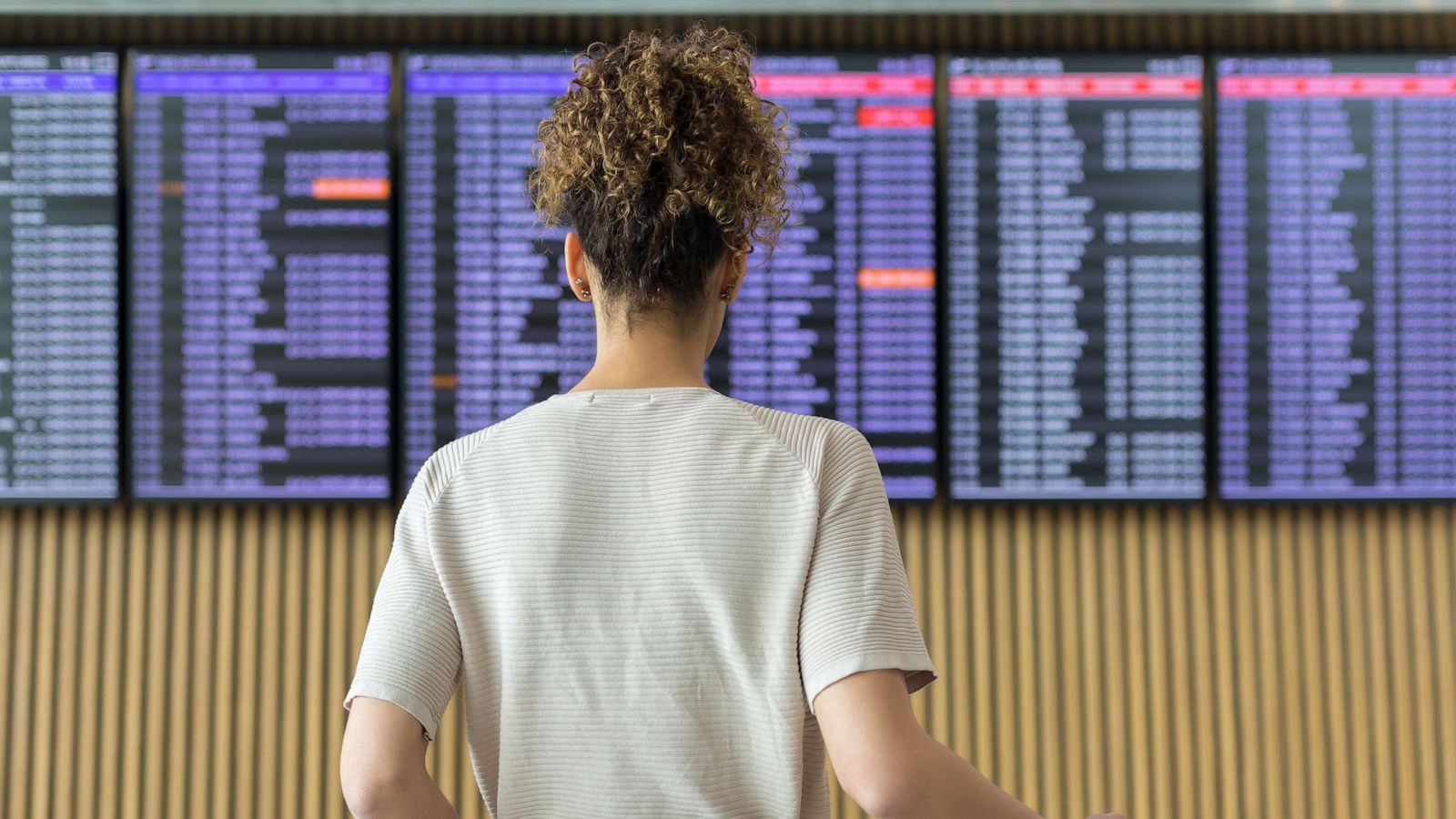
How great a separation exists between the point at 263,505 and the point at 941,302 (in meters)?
1.73

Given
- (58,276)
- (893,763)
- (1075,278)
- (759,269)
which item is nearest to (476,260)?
(759,269)

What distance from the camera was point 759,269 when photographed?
274 centimetres

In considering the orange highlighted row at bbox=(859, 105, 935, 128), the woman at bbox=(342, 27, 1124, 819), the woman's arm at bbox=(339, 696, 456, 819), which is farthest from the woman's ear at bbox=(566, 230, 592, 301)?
the orange highlighted row at bbox=(859, 105, 935, 128)

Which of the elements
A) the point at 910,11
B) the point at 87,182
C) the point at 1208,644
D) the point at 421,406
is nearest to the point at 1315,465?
the point at 1208,644

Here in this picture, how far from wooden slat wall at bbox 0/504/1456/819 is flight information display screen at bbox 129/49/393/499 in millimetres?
181

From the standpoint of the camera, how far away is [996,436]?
2711 millimetres

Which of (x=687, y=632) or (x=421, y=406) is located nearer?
(x=687, y=632)

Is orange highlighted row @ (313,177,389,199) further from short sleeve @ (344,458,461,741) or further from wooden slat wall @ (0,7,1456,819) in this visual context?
short sleeve @ (344,458,461,741)

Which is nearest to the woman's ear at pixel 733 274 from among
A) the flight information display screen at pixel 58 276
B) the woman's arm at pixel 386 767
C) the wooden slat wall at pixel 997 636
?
the woman's arm at pixel 386 767

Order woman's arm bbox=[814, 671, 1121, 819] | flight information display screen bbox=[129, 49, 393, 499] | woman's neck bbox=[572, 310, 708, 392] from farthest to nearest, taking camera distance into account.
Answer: flight information display screen bbox=[129, 49, 393, 499], woman's neck bbox=[572, 310, 708, 392], woman's arm bbox=[814, 671, 1121, 819]

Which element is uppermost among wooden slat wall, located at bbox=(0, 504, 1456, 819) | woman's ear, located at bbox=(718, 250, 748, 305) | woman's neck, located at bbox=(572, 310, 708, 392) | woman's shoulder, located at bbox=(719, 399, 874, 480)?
woman's ear, located at bbox=(718, 250, 748, 305)

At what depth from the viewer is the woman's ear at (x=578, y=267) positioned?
1063 mm

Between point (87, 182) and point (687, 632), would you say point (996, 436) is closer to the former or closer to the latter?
point (687, 632)

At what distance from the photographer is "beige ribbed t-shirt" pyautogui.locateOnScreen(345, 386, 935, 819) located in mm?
980
